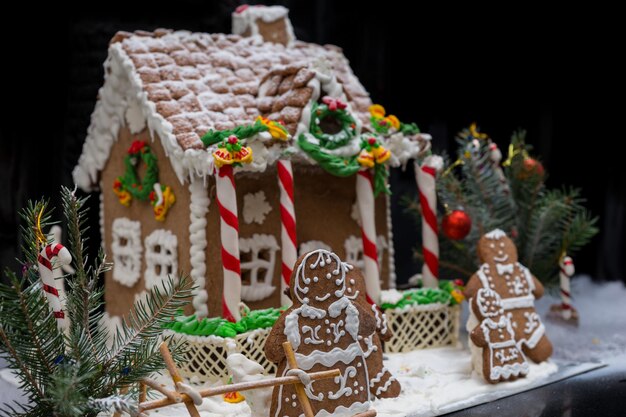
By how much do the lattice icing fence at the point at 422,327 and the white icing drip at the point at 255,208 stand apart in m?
0.91

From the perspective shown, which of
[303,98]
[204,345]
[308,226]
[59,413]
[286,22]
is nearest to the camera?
[59,413]

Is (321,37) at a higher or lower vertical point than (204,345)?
higher

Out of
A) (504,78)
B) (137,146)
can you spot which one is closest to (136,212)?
(137,146)

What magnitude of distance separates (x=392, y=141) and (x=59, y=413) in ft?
8.65

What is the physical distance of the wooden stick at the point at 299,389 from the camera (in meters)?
2.73

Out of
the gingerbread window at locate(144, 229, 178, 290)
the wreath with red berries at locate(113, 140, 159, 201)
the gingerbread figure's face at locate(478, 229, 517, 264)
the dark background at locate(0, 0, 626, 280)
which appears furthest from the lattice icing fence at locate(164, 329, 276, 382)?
the dark background at locate(0, 0, 626, 280)

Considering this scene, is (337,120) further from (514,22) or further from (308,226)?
(514,22)

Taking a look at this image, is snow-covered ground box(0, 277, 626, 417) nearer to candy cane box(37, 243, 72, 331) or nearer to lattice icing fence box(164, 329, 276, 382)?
lattice icing fence box(164, 329, 276, 382)

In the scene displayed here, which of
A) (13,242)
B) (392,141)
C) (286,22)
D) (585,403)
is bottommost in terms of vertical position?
(585,403)

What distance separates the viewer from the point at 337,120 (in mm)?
4227

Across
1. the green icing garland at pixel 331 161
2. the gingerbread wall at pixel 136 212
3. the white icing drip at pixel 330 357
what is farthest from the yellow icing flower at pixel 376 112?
the white icing drip at pixel 330 357

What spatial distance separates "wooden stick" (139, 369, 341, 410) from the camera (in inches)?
97.5

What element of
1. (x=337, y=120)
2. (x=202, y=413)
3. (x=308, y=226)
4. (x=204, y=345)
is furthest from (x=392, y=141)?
(x=202, y=413)

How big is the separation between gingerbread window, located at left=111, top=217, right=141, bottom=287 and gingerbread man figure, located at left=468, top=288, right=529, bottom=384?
1987 millimetres
